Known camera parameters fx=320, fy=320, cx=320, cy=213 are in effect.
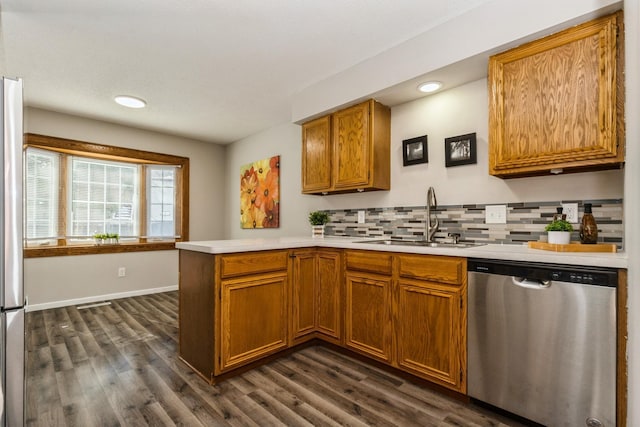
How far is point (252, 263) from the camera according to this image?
7.33 feet

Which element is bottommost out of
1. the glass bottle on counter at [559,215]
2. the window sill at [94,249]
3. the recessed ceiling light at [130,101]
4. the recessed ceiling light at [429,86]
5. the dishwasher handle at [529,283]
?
the window sill at [94,249]

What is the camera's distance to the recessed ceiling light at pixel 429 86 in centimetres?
241

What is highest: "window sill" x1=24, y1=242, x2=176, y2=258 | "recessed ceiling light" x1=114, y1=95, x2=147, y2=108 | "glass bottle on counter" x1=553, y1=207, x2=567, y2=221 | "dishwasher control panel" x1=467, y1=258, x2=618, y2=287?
"recessed ceiling light" x1=114, y1=95, x2=147, y2=108

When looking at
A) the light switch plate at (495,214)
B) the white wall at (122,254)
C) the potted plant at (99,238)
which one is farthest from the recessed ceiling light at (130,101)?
the light switch plate at (495,214)

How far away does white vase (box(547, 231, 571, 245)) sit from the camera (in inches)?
69.7

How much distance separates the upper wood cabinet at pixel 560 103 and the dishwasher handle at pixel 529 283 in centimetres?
67

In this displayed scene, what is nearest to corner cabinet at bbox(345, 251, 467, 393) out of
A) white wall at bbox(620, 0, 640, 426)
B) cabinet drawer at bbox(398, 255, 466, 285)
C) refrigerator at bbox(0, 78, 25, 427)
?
cabinet drawer at bbox(398, 255, 466, 285)

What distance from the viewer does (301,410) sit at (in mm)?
1787

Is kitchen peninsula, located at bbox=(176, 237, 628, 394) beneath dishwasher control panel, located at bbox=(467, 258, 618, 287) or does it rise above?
beneath

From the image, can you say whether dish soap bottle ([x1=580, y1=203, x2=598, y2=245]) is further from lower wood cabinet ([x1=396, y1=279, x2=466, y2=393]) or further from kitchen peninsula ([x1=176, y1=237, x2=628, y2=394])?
lower wood cabinet ([x1=396, y1=279, x2=466, y2=393])

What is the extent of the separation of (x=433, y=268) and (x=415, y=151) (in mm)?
1165

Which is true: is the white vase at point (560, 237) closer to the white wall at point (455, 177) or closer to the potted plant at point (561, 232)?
the potted plant at point (561, 232)

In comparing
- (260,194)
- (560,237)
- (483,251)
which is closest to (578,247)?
(560,237)

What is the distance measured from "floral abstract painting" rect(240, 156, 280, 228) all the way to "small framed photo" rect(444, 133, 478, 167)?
7.70 feet
